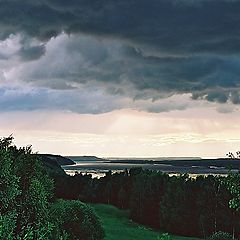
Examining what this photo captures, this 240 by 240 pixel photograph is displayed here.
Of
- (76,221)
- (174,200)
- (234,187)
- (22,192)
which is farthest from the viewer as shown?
(174,200)

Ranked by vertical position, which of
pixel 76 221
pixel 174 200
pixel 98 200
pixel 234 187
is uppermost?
pixel 234 187

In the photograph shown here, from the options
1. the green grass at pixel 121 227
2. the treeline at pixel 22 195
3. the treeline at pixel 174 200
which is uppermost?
the treeline at pixel 22 195

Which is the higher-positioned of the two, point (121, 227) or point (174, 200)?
point (174, 200)

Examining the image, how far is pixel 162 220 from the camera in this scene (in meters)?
130

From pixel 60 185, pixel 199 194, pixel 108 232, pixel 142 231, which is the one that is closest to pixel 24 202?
pixel 108 232

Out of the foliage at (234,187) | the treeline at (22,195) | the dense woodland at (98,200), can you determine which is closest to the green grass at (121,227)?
the dense woodland at (98,200)

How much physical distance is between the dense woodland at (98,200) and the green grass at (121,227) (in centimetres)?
530

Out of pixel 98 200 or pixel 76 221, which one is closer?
pixel 76 221

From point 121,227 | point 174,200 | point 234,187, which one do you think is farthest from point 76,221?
point 174,200

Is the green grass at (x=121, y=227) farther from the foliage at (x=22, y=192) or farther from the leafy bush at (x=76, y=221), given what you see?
the foliage at (x=22, y=192)

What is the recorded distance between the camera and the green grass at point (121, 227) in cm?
10938

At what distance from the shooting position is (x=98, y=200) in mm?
169375

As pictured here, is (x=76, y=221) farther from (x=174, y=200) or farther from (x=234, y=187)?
(x=174, y=200)

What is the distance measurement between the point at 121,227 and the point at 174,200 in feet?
56.6
